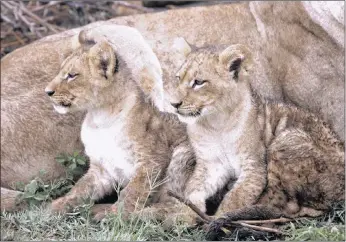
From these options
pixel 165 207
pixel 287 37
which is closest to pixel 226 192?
pixel 165 207

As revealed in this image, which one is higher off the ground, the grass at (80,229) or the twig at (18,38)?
the grass at (80,229)

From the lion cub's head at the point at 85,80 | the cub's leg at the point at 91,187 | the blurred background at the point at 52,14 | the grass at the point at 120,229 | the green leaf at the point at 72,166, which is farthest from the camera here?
the blurred background at the point at 52,14

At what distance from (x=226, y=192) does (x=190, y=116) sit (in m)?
0.61

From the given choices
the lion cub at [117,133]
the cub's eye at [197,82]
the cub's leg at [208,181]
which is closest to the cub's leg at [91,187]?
the lion cub at [117,133]

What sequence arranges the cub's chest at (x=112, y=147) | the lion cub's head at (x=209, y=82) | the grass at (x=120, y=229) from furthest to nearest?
the cub's chest at (x=112, y=147) → the lion cub's head at (x=209, y=82) → the grass at (x=120, y=229)

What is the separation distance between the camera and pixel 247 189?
5230 mm

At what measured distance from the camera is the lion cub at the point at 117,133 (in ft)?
18.0

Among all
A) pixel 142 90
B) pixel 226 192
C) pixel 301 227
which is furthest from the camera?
pixel 142 90

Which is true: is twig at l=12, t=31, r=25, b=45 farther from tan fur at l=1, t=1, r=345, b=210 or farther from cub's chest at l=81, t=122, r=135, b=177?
cub's chest at l=81, t=122, r=135, b=177

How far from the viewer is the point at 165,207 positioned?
5.51 metres

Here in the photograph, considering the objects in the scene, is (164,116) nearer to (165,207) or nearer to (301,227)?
(165,207)

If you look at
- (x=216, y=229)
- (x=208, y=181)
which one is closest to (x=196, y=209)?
(x=216, y=229)

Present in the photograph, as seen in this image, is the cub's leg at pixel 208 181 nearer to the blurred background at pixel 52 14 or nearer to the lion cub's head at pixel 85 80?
the lion cub's head at pixel 85 80

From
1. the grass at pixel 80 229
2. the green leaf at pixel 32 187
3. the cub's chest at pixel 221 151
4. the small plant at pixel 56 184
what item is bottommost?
the small plant at pixel 56 184
